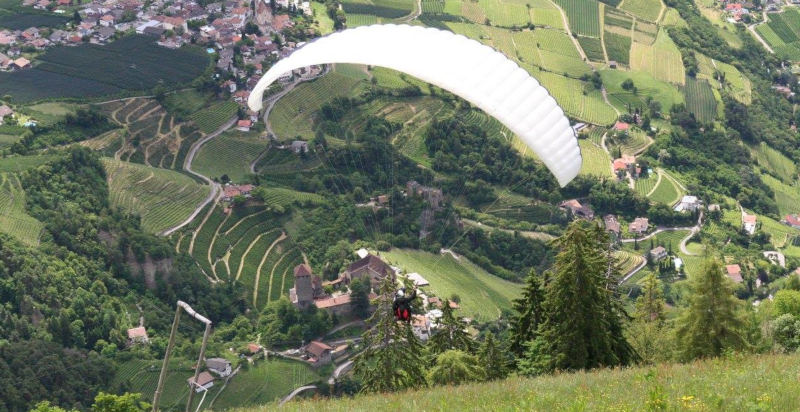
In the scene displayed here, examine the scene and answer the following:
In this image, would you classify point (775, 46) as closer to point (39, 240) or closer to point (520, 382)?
point (39, 240)

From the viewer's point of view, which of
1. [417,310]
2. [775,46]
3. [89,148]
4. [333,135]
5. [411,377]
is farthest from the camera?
[775,46]

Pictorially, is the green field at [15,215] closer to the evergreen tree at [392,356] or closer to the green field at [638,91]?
the evergreen tree at [392,356]

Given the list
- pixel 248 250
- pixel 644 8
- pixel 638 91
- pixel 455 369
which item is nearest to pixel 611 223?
pixel 638 91

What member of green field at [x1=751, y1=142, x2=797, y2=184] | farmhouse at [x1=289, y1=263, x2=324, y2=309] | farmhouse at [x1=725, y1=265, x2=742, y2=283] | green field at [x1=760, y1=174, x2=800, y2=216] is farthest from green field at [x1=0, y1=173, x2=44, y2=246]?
green field at [x1=751, y1=142, x2=797, y2=184]

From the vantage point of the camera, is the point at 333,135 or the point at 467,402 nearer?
the point at 467,402

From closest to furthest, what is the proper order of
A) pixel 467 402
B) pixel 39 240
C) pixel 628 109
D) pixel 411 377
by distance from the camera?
pixel 467 402 < pixel 411 377 < pixel 39 240 < pixel 628 109

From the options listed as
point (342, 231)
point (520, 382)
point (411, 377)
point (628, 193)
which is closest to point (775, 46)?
point (628, 193)

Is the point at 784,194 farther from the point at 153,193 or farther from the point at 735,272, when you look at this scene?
the point at 153,193

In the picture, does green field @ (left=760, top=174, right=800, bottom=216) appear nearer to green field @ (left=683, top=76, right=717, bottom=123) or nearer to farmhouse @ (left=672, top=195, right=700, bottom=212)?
green field @ (left=683, top=76, right=717, bottom=123)

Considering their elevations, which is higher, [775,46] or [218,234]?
[218,234]
